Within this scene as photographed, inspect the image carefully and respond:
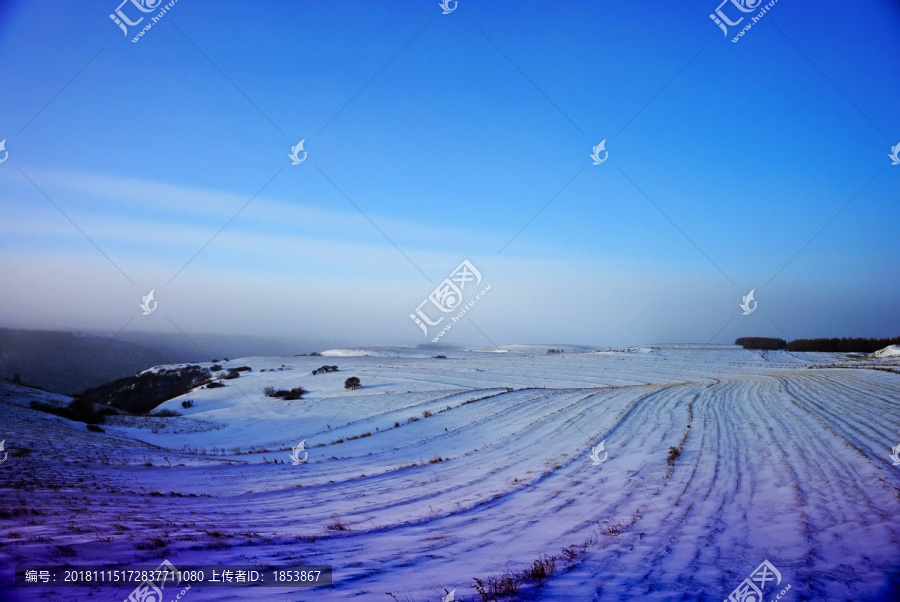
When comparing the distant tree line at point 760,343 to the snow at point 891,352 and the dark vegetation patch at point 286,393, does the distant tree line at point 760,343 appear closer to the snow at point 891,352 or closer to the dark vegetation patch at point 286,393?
the snow at point 891,352

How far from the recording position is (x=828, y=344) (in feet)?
149

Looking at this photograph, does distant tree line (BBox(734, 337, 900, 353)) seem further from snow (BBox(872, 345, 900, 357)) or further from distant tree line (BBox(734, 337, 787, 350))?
snow (BBox(872, 345, 900, 357))

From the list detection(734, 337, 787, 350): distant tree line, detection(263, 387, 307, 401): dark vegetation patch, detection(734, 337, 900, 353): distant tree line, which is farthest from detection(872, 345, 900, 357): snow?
detection(263, 387, 307, 401): dark vegetation patch

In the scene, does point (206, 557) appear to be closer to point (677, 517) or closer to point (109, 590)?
point (109, 590)

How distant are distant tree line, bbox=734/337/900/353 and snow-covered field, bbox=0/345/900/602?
107ft

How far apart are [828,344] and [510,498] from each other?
5421 centimetres

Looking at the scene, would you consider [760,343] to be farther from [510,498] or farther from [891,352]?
[510,498]

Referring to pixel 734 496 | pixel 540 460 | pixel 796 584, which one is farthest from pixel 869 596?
pixel 540 460

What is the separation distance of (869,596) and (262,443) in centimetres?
1684

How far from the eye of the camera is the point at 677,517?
6023 millimetres

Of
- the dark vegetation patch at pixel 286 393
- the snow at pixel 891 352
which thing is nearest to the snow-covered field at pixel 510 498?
the dark vegetation patch at pixel 286 393

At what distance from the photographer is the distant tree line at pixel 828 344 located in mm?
40406

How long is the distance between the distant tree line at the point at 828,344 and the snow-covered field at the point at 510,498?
32.6 m

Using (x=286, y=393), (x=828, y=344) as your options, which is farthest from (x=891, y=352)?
(x=286, y=393)
